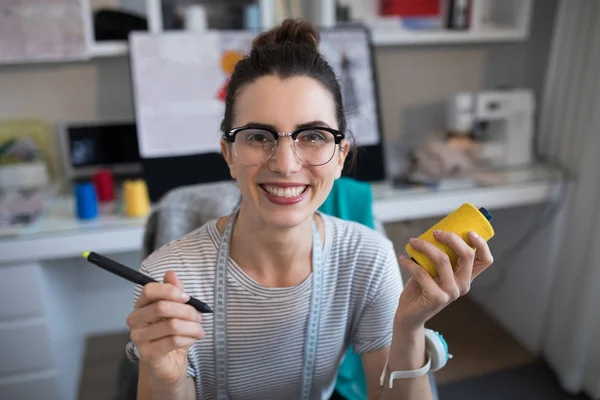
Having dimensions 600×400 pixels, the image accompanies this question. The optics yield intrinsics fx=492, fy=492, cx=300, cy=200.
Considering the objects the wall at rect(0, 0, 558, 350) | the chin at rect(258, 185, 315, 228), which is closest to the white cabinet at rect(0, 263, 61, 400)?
the wall at rect(0, 0, 558, 350)

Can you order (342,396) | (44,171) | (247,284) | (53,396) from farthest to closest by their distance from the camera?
(44,171) < (53,396) < (342,396) < (247,284)

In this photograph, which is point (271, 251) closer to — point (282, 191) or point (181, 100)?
point (282, 191)

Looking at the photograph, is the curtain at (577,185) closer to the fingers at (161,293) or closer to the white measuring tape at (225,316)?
the white measuring tape at (225,316)

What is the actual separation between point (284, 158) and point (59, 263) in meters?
1.42

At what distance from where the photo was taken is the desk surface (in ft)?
5.04

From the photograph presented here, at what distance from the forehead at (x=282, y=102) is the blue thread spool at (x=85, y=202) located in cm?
96

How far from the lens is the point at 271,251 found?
0.95 metres

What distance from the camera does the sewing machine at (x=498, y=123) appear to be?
1.99 m

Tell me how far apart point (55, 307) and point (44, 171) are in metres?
0.53

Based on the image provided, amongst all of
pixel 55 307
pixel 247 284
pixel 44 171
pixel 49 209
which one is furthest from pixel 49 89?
pixel 247 284

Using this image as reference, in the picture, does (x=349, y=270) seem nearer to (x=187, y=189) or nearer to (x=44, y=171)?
(x=187, y=189)

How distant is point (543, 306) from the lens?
211 centimetres

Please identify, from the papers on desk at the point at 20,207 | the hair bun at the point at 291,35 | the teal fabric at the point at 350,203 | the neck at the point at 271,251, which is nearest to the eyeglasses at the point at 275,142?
the neck at the point at 271,251

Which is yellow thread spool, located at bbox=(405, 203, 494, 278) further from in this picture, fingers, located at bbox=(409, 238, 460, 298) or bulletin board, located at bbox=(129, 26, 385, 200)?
bulletin board, located at bbox=(129, 26, 385, 200)
